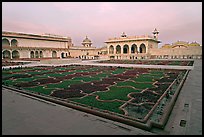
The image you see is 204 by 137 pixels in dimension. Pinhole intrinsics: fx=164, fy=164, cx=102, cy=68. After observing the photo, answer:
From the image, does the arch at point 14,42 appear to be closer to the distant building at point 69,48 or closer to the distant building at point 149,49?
the distant building at point 69,48

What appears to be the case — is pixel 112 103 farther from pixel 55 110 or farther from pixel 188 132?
pixel 188 132

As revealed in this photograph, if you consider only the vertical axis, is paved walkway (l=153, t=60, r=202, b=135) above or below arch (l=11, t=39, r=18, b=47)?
below

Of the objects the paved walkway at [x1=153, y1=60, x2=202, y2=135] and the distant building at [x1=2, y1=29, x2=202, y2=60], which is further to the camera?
the distant building at [x1=2, y1=29, x2=202, y2=60]

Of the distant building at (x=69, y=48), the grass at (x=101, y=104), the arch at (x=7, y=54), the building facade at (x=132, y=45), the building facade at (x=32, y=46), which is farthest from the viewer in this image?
the building facade at (x=132, y=45)

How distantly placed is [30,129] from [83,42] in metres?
64.7

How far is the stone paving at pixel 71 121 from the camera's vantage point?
367cm

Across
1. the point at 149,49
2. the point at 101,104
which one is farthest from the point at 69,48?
the point at 101,104

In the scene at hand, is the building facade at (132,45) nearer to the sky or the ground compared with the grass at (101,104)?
nearer to the sky

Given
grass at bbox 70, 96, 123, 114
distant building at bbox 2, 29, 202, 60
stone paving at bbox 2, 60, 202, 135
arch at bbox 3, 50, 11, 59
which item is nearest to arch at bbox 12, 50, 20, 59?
distant building at bbox 2, 29, 202, 60

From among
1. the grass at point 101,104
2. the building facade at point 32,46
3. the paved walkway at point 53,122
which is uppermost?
the building facade at point 32,46

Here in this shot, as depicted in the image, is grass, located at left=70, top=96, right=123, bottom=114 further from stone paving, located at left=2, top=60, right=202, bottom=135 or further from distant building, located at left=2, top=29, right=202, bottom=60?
distant building, located at left=2, top=29, right=202, bottom=60

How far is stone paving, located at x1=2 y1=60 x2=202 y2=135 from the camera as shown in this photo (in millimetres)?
3672

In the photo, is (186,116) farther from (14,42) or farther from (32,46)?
(32,46)

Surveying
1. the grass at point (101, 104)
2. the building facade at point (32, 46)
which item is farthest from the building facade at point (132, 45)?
the grass at point (101, 104)
